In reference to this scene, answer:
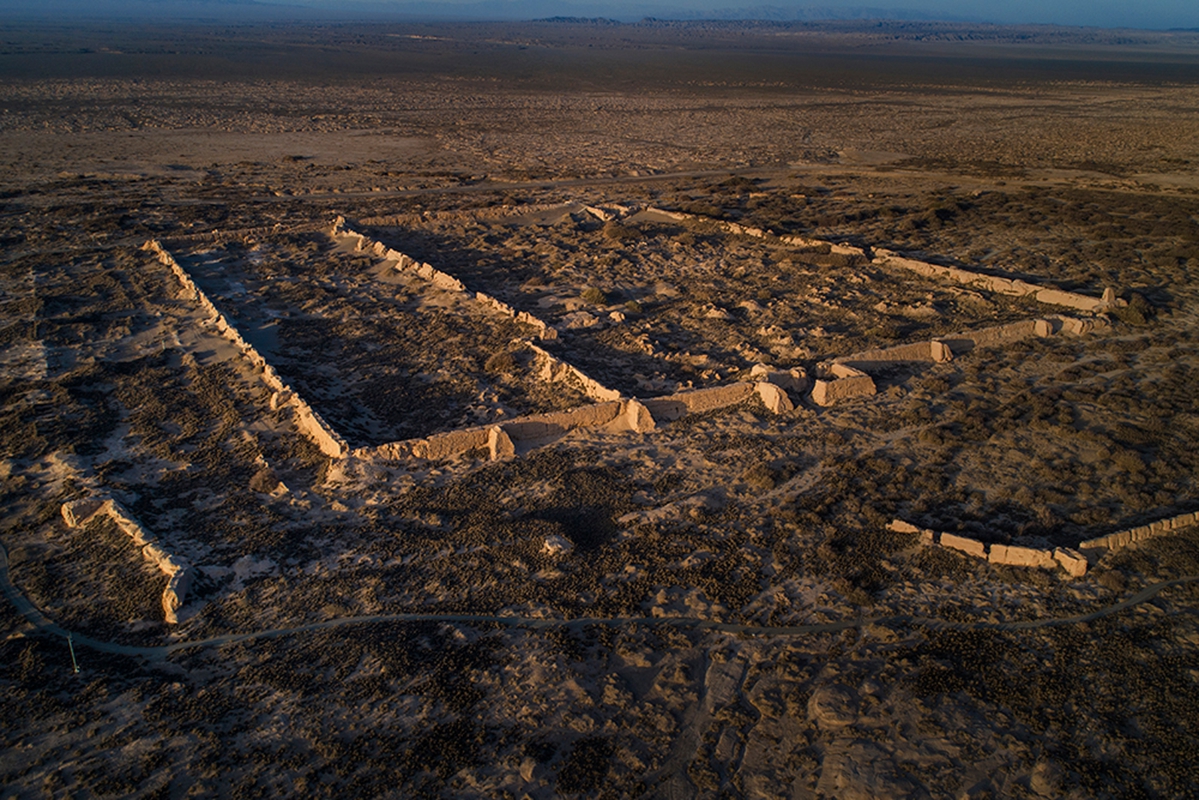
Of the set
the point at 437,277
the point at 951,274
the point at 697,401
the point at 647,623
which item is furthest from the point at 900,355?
the point at 437,277

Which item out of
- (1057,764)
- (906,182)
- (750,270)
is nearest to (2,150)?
(750,270)

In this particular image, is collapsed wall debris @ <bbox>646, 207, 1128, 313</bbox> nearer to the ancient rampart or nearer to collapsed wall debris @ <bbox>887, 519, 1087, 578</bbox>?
the ancient rampart

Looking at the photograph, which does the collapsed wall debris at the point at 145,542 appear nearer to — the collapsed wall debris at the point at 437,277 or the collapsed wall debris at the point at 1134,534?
the collapsed wall debris at the point at 437,277

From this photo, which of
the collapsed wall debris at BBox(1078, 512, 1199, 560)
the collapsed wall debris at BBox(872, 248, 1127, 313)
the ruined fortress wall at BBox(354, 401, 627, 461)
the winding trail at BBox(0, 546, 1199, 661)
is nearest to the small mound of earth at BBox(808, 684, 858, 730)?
the winding trail at BBox(0, 546, 1199, 661)

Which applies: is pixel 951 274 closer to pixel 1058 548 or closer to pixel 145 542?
pixel 1058 548

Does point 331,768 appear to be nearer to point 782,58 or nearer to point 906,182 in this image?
point 906,182

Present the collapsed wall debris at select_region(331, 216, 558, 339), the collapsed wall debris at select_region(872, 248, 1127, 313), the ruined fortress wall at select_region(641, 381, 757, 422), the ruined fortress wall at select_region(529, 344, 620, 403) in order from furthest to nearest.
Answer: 1. the collapsed wall debris at select_region(872, 248, 1127, 313)
2. the collapsed wall debris at select_region(331, 216, 558, 339)
3. the ruined fortress wall at select_region(529, 344, 620, 403)
4. the ruined fortress wall at select_region(641, 381, 757, 422)
